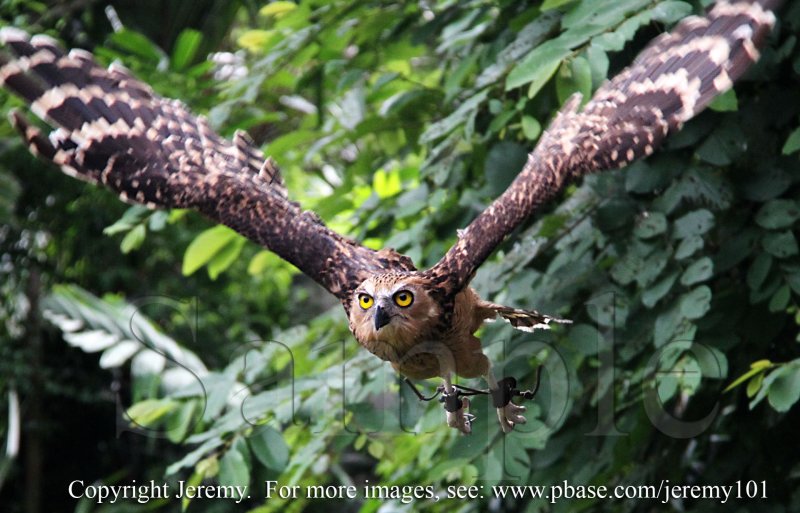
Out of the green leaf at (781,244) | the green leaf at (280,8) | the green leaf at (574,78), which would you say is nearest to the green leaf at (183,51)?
the green leaf at (280,8)

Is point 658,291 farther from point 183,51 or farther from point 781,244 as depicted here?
point 183,51

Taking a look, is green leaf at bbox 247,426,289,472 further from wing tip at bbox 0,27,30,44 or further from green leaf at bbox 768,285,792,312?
green leaf at bbox 768,285,792,312

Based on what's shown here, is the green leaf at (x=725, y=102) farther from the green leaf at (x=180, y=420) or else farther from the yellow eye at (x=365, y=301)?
the green leaf at (x=180, y=420)

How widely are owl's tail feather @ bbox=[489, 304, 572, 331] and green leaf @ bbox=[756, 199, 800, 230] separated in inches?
36.3

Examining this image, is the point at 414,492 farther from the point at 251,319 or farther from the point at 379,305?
the point at 251,319

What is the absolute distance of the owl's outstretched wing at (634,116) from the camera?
3771 millimetres

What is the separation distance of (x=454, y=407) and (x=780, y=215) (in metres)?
1.37

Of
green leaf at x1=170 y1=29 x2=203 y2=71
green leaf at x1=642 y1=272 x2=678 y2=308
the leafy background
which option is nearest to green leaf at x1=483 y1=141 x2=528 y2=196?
the leafy background

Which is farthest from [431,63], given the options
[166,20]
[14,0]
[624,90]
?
[624,90]

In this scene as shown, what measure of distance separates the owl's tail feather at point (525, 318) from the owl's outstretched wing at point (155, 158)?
44 centimetres

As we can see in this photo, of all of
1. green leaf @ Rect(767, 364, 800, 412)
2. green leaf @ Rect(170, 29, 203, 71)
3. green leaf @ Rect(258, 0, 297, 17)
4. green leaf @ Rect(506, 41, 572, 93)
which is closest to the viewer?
green leaf @ Rect(767, 364, 800, 412)

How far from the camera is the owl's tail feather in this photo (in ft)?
12.0

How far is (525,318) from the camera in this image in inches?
149

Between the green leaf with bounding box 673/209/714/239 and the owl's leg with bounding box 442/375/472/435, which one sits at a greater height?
the green leaf with bounding box 673/209/714/239
